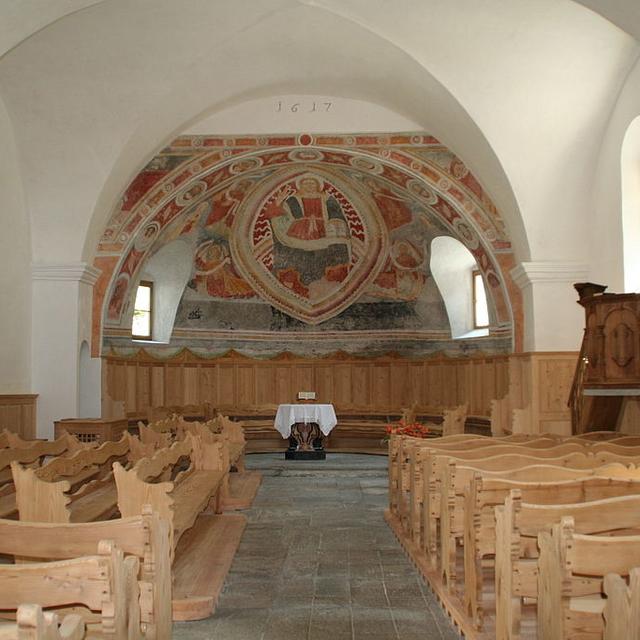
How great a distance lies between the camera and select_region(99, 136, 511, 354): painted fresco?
53.4ft

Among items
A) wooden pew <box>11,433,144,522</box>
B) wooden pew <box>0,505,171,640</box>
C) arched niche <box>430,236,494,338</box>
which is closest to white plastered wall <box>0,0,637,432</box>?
arched niche <box>430,236,494,338</box>

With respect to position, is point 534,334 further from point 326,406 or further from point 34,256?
point 34,256

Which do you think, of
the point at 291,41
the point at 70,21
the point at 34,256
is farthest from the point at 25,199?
the point at 291,41

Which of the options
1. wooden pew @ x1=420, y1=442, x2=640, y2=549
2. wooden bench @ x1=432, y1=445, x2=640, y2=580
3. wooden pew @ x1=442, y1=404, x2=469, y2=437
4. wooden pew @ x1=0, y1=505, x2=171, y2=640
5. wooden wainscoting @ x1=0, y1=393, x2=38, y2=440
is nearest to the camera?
wooden pew @ x1=0, y1=505, x2=171, y2=640

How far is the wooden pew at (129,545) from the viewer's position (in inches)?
151

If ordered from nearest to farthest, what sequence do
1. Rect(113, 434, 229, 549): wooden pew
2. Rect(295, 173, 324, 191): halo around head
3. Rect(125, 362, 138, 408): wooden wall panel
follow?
Rect(113, 434, 229, 549): wooden pew, Rect(125, 362, 138, 408): wooden wall panel, Rect(295, 173, 324, 191): halo around head

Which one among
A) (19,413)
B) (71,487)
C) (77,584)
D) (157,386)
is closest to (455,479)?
(71,487)

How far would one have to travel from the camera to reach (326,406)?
17.6 m

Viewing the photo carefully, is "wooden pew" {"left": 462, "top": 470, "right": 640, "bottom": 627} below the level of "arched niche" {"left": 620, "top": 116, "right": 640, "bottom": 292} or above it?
below

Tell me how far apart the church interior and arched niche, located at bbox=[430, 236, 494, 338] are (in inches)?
3.3

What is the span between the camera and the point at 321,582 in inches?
264

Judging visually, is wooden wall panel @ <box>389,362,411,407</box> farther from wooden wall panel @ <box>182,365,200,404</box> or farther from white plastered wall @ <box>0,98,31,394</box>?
white plastered wall @ <box>0,98,31,394</box>

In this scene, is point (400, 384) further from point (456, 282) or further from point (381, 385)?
point (456, 282)

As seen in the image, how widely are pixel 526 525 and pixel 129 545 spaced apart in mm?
1986
